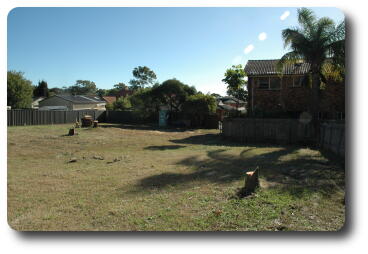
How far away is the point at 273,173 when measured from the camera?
815 centimetres

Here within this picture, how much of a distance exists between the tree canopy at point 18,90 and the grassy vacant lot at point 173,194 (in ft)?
98.0

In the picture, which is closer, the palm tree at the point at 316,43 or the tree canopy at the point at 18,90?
the palm tree at the point at 316,43

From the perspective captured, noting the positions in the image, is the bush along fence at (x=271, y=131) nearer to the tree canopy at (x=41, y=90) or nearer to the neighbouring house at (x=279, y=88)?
the neighbouring house at (x=279, y=88)

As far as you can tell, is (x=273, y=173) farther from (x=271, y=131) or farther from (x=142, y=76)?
(x=142, y=76)

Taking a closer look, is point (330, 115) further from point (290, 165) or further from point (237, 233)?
point (237, 233)

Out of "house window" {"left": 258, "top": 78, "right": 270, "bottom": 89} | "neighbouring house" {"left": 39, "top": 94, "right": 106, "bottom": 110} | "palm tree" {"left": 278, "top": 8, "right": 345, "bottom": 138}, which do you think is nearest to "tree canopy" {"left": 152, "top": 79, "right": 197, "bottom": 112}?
"house window" {"left": 258, "top": 78, "right": 270, "bottom": 89}

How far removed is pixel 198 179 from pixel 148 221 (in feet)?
10.4

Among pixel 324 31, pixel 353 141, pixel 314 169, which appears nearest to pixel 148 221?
pixel 353 141

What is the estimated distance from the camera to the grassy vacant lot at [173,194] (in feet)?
15.1

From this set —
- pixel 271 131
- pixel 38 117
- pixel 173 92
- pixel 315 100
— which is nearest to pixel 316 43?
pixel 315 100

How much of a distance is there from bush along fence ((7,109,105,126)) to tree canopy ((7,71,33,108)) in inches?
339

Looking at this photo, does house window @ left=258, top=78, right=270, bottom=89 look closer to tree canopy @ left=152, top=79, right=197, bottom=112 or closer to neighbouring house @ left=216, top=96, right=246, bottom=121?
neighbouring house @ left=216, top=96, right=246, bottom=121

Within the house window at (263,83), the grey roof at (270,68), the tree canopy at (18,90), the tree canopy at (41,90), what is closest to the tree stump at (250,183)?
the grey roof at (270,68)

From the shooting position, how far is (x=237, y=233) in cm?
416
